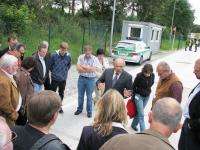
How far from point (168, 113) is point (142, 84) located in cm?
448

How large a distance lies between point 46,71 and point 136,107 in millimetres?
2111

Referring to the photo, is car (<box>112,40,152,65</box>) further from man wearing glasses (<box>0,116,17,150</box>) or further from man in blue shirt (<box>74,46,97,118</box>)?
man wearing glasses (<box>0,116,17,150</box>)

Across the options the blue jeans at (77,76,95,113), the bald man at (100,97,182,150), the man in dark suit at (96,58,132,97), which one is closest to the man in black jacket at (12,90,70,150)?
the bald man at (100,97,182,150)

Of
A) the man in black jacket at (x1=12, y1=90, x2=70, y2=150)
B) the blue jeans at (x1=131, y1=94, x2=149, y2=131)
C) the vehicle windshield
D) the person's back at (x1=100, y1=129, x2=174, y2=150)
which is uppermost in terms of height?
the person's back at (x1=100, y1=129, x2=174, y2=150)

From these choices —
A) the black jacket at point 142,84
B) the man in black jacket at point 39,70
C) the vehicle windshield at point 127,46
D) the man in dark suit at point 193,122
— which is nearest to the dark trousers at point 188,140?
the man in dark suit at point 193,122

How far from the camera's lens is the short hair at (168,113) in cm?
285

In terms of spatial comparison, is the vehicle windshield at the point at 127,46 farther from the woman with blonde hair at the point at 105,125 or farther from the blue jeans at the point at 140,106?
the woman with blonde hair at the point at 105,125

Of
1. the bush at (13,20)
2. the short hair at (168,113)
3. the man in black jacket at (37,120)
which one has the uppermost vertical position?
the bush at (13,20)

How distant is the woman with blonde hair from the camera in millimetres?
3604

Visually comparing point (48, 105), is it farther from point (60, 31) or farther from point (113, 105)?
point (60, 31)

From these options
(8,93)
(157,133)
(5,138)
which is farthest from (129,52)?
(5,138)

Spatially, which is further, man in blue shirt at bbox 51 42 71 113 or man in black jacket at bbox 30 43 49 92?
man in blue shirt at bbox 51 42 71 113

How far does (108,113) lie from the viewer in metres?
3.68

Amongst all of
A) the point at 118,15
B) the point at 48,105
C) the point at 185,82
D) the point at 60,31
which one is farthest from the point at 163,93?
the point at 118,15
